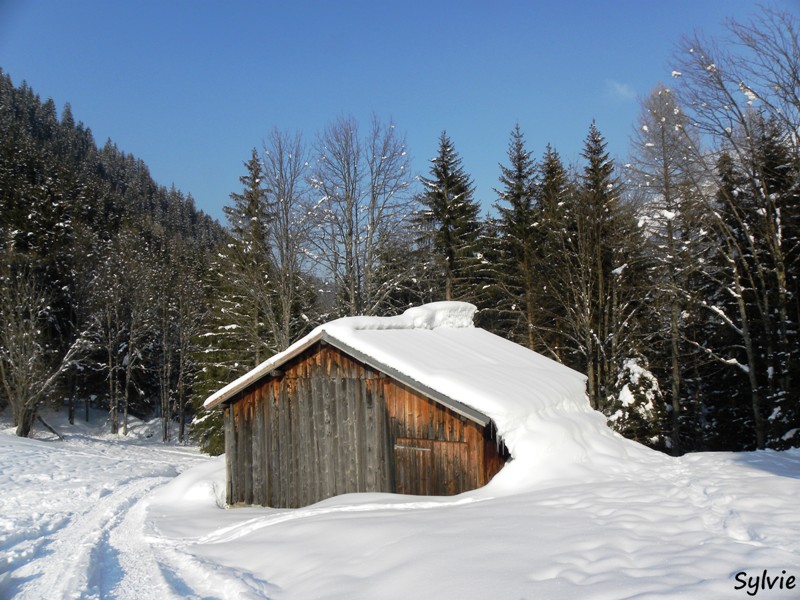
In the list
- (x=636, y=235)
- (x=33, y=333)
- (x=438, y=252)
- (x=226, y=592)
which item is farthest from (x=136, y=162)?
(x=226, y=592)

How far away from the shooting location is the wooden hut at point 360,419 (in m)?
9.59

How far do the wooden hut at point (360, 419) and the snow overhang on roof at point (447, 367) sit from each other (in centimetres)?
4

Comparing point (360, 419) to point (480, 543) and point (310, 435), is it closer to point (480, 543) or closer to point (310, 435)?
point (310, 435)

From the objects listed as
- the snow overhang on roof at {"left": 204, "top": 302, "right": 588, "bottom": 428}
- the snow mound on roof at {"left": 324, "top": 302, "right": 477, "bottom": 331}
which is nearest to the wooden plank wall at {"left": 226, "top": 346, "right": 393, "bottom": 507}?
the snow overhang on roof at {"left": 204, "top": 302, "right": 588, "bottom": 428}

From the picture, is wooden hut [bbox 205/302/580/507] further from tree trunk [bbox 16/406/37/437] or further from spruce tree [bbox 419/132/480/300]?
tree trunk [bbox 16/406/37/437]

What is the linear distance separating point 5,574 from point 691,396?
23696mm

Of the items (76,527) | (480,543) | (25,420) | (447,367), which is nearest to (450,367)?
(447,367)

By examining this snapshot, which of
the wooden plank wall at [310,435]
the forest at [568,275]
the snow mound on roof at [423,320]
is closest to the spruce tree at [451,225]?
the forest at [568,275]

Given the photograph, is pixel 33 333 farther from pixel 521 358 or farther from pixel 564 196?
pixel 564 196

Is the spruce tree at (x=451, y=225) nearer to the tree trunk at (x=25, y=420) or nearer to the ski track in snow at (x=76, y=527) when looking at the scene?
the ski track in snow at (x=76, y=527)

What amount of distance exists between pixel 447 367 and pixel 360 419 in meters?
2.19

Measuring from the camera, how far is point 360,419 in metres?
10.7

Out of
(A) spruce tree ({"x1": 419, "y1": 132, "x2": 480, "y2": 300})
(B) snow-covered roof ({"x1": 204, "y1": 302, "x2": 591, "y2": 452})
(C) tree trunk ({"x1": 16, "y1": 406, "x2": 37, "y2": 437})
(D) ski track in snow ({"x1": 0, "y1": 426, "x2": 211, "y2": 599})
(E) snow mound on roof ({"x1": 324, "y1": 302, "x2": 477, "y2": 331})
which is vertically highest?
(A) spruce tree ({"x1": 419, "y1": 132, "x2": 480, "y2": 300})

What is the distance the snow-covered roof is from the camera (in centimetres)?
923
